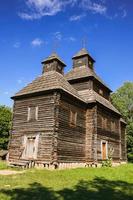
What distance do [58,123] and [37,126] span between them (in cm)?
202

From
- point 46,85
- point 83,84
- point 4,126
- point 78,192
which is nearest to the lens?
point 78,192

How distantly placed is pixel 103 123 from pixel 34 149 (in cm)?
904

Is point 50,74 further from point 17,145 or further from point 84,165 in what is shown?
point 84,165

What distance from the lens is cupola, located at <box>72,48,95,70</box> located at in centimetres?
3001

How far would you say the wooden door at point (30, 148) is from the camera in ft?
66.7

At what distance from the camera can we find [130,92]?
47781mm

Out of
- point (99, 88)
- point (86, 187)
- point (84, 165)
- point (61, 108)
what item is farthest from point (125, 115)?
point (86, 187)

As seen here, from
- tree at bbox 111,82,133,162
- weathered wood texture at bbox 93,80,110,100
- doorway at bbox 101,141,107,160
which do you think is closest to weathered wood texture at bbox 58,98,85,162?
doorway at bbox 101,141,107,160

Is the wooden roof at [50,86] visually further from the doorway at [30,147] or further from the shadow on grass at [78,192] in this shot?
the shadow on grass at [78,192]

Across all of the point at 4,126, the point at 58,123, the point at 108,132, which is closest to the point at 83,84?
the point at 108,132

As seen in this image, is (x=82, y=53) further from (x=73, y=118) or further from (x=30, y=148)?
(x=30, y=148)

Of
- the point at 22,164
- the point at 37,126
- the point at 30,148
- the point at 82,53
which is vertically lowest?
the point at 22,164

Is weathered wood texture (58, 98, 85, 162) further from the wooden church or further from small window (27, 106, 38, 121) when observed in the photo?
small window (27, 106, 38, 121)

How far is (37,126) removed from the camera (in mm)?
20812
